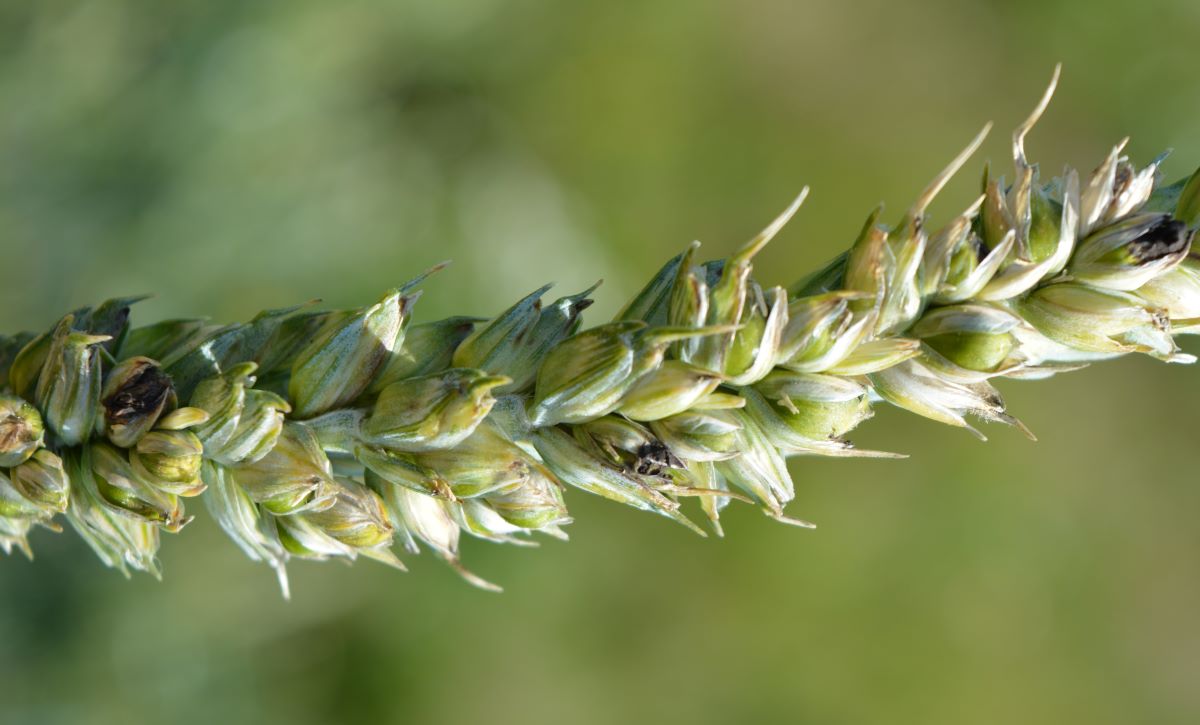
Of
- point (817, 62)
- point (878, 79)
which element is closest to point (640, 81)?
point (817, 62)

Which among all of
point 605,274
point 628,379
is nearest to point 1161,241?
point 628,379

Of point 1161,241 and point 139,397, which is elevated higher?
point 1161,241

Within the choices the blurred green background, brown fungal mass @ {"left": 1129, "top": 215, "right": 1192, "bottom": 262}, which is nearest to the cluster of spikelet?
brown fungal mass @ {"left": 1129, "top": 215, "right": 1192, "bottom": 262}

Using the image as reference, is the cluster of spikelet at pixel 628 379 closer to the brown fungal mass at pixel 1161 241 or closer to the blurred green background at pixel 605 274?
the brown fungal mass at pixel 1161 241

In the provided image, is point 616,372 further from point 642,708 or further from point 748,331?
point 642,708

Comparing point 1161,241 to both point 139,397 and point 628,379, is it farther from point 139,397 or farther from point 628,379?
point 139,397

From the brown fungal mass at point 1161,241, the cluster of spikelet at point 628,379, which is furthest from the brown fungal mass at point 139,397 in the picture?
the brown fungal mass at point 1161,241

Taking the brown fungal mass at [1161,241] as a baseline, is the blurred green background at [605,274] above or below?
below
